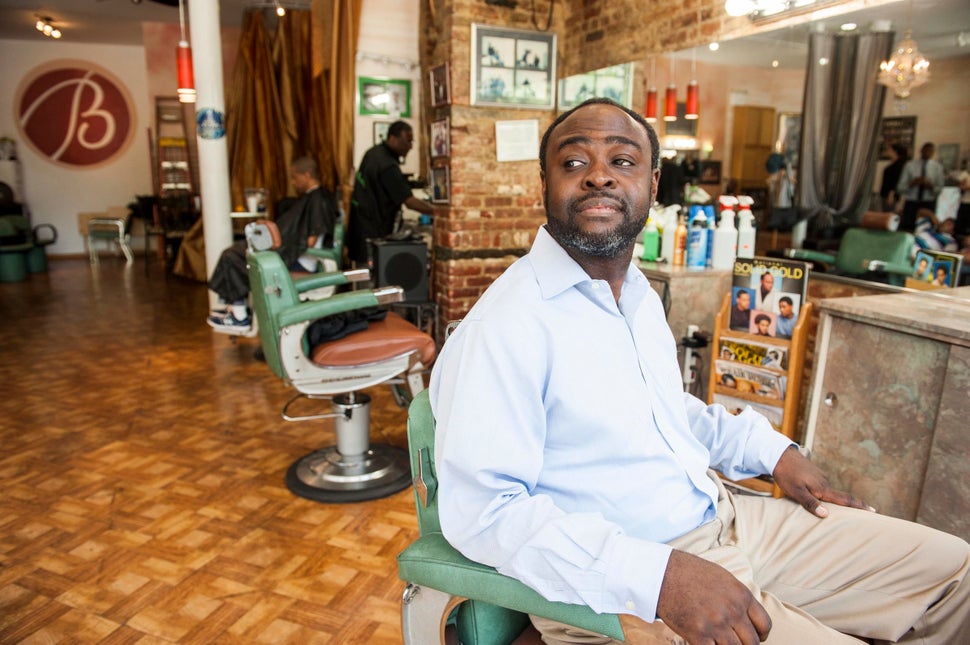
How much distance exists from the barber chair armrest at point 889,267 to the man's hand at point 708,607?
7.07 ft

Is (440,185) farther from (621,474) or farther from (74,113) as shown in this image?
(74,113)

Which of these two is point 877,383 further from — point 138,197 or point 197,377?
point 138,197

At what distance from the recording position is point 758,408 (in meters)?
2.24

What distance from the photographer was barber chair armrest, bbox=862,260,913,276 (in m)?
2.52

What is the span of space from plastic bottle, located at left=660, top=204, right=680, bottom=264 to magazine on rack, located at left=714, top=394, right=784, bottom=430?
0.73m

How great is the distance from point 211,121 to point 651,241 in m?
3.63

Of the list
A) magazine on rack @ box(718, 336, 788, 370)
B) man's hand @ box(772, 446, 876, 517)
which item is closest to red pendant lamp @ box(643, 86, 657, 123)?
magazine on rack @ box(718, 336, 788, 370)

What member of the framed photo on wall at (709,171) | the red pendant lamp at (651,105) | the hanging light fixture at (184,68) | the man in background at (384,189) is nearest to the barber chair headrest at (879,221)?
the framed photo on wall at (709,171)

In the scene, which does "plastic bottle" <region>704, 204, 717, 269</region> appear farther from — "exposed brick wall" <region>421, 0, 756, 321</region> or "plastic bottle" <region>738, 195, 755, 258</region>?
"exposed brick wall" <region>421, 0, 756, 321</region>

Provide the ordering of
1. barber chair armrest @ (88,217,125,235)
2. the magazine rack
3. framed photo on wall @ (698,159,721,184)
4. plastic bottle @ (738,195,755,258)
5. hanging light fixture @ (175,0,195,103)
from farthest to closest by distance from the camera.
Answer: barber chair armrest @ (88,217,125,235), hanging light fixture @ (175,0,195,103), framed photo on wall @ (698,159,721,184), plastic bottle @ (738,195,755,258), the magazine rack

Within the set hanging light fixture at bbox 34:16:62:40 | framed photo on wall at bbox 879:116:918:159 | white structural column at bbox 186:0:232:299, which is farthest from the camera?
hanging light fixture at bbox 34:16:62:40

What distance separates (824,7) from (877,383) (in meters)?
1.67

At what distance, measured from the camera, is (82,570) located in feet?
6.75

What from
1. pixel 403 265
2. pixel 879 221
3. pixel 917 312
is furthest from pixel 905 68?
pixel 403 265
